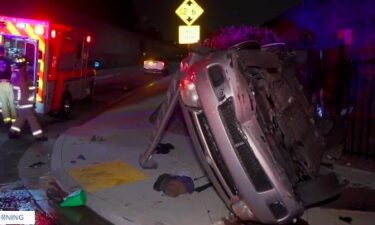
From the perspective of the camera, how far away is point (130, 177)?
290 inches

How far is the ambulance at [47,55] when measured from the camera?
12.2m

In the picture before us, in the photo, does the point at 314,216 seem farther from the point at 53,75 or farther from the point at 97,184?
the point at 53,75

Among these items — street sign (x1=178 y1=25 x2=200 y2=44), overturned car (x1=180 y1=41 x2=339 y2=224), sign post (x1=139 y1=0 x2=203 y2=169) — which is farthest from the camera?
street sign (x1=178 y1=25 x2=200 y2=44)

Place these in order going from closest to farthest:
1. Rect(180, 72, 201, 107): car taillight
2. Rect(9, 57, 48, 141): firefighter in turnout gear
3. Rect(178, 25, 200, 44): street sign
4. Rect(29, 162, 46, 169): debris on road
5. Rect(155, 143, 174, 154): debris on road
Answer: Rect(180, 72, 201, 107): car taillight
Rect(29, 162, 46, 169): debris on road
Rect(155, 143, 174, 154): debris on road
Rect(9, 57, 48, 141): firefighter in turnout gear
Rect(178, 25, 200, 44): street sign

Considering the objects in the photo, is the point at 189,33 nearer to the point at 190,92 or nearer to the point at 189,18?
the point at 189,18

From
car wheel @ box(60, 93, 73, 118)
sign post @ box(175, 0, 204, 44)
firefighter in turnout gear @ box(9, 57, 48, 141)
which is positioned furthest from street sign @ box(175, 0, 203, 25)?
firefighter in turnout gear @ box(9, 57, 48, 141)

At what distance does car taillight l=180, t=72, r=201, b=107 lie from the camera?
15.7 ft

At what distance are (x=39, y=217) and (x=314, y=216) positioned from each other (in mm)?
3051

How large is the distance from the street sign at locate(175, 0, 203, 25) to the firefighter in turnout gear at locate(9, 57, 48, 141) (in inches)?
178

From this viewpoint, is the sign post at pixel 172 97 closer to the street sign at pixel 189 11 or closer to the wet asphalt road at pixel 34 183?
the street sign at pixel 189 11

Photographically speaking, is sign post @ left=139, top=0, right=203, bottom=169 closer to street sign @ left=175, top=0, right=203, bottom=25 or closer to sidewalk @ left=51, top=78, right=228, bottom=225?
street sign @ left=175, top=0, right=203, bottom=25

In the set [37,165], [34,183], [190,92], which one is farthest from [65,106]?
[190,92]

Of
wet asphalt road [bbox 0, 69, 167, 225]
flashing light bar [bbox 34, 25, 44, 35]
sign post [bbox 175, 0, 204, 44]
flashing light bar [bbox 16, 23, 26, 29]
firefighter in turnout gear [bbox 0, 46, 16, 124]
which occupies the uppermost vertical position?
sign post [bbox 175, 0, 204, 44]

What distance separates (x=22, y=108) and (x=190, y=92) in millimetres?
6584
